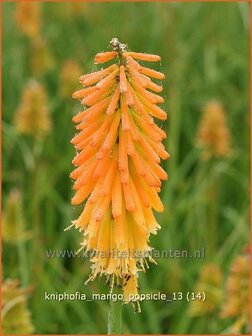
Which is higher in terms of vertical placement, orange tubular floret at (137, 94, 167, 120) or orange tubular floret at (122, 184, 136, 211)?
orange tubular floret at (137, 94, 167, 120)

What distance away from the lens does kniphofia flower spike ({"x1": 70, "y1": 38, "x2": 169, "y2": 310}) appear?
282 cm

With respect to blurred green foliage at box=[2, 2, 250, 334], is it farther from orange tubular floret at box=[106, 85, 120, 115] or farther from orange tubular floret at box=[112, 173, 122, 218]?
orange tubular floret at box=[106, 85, 120, 115]

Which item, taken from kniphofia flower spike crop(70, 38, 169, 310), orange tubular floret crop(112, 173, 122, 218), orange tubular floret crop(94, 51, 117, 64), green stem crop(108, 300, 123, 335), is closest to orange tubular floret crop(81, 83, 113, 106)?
kniphofia flower spike crop(70, 38, 169, 310)

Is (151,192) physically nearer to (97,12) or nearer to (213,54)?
(213,54)

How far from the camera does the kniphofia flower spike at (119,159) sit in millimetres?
Result: 2818

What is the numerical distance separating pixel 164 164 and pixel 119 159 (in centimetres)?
363

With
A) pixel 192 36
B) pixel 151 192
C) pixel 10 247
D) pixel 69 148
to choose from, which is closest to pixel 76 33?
pixel 192 36

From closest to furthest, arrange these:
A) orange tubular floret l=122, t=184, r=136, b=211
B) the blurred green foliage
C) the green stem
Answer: the green stem → orange tubular floret l=122, t=184, r=136, b=211 → the blurred green foliage

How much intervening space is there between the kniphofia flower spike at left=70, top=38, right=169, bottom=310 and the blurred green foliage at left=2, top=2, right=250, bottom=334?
1805mm

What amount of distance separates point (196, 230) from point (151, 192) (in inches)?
117

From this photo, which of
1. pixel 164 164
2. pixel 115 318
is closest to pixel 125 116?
pixel 115 318

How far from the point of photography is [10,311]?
13.3ft

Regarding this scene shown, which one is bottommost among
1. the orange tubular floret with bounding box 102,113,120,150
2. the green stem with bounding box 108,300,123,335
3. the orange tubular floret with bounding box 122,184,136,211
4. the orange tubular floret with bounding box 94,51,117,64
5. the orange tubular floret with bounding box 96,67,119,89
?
the green stem with bounding box 108,300,123,335

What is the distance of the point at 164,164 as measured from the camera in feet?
21.1
